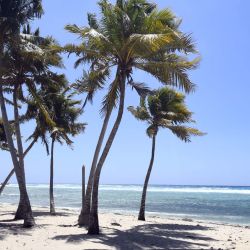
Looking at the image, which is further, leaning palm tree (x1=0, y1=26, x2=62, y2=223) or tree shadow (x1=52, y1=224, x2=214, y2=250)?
leaning palm tree (x1=0, y1=26, x2=62, y2=223)

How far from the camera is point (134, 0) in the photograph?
14875mm

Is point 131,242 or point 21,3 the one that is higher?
point 21,3

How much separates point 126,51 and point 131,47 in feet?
1.21

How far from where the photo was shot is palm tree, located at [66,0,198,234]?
14.0 m

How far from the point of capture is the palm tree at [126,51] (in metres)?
14.0

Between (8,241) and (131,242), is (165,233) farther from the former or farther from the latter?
(8,241)

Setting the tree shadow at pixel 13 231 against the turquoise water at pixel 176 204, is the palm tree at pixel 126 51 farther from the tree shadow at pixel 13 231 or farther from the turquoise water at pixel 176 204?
the turquoise water at pixel 176 204

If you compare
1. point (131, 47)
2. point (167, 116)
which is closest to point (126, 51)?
point (131, 47)

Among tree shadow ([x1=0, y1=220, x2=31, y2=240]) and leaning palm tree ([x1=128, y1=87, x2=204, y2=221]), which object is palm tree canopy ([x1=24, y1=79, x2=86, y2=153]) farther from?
tree shadow ([x1=0, y1=220, x2=31, y2=240])

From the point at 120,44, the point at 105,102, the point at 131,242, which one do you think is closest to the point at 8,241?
the point at 131,242

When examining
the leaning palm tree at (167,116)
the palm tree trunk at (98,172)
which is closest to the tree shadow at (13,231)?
the palm tree trunk at (98,172)

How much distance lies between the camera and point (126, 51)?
1427cm

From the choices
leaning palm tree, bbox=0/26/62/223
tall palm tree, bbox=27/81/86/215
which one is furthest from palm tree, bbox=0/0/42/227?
tall palm tree, bbox=27/81/86/215

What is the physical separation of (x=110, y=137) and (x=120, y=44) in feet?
10.3
